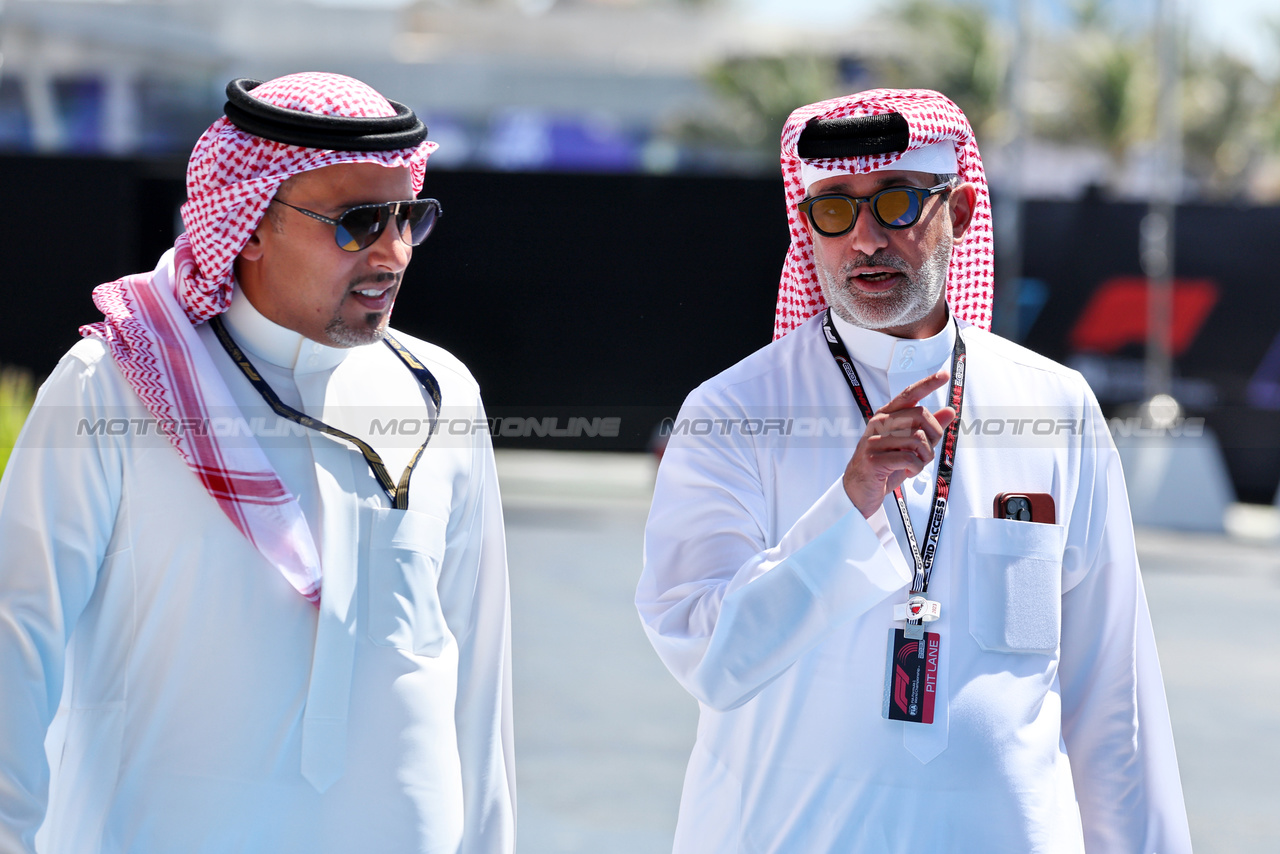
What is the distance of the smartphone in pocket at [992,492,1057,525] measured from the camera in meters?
2.14

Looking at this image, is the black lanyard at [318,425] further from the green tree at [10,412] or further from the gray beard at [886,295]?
the green tree at [10,412]

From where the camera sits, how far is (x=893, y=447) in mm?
1890

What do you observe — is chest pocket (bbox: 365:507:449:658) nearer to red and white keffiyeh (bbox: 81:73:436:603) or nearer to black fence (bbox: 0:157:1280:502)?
red and white keffiyeh (bbox: 81:73:436:603)

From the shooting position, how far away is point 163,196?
1165 centimetres

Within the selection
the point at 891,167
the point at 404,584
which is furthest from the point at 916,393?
the point at 404,584

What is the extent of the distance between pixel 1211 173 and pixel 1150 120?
309 centimetres

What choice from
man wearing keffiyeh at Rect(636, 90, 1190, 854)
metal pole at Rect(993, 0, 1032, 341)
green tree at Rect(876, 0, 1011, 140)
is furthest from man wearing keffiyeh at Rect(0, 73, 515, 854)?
green tree at Rect(876, 0, 1011, 140)

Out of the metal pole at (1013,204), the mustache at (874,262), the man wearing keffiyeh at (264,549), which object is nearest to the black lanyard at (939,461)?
the mustache at (874,262)

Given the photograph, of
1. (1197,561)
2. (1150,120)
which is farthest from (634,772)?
(1150,120)

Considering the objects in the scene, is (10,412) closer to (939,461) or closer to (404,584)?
(404,584)

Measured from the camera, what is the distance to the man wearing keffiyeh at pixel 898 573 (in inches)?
75.9

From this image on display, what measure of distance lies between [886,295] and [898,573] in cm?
51

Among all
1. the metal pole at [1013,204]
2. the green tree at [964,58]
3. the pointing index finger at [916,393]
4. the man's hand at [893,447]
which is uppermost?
the green tree at [964,58]

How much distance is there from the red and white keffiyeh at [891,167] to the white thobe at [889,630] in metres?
0.25
